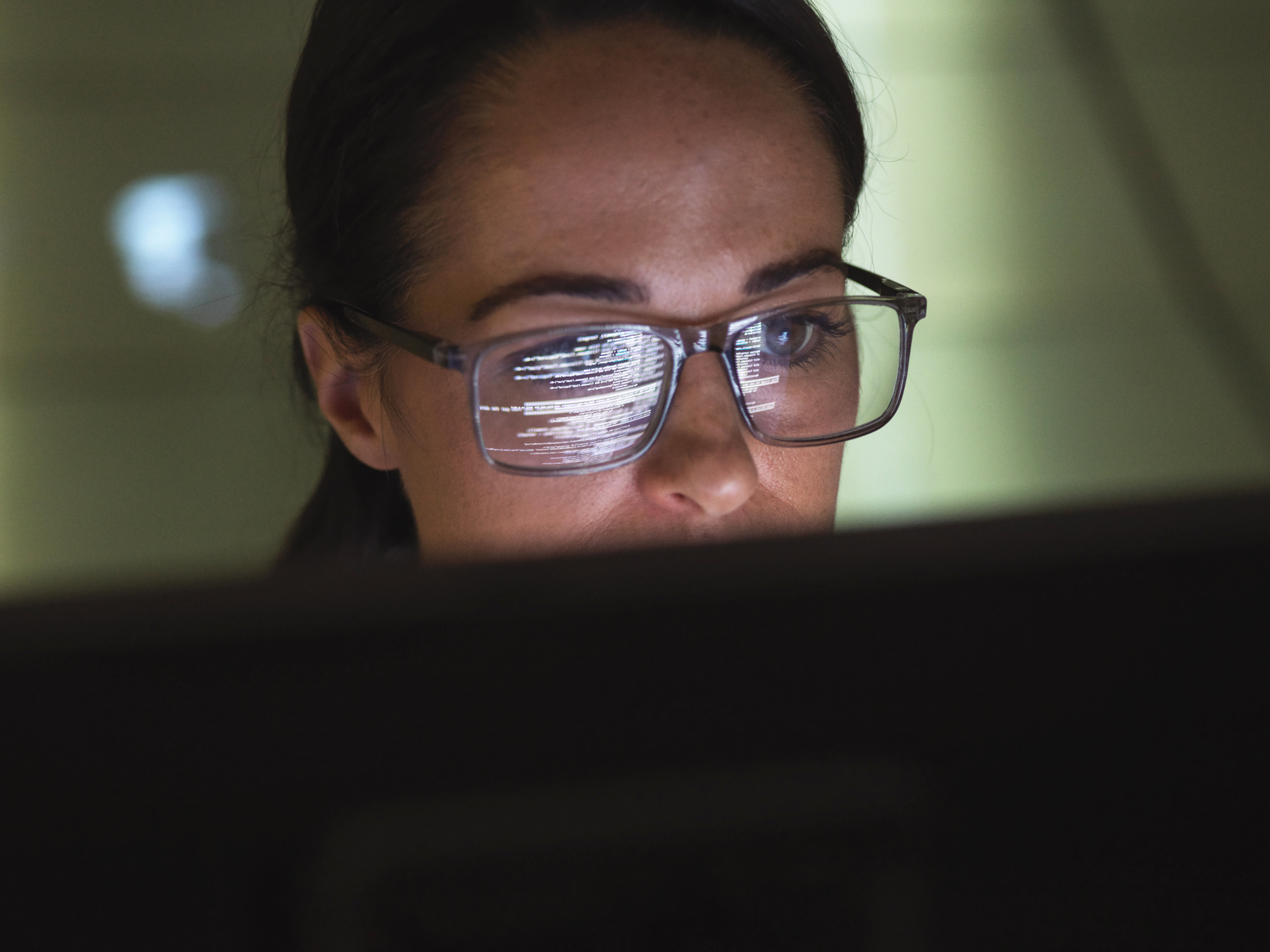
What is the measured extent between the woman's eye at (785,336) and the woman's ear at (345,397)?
0.39 meters

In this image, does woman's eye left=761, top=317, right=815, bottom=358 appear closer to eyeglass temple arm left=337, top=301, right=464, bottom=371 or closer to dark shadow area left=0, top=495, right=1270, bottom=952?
eyeglass temple arm left=337, top=301, right=464, bottom=371

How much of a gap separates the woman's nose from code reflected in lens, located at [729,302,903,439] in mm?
25

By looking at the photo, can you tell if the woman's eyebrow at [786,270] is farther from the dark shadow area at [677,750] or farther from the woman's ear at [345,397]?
the dark shadow area at [677,750]

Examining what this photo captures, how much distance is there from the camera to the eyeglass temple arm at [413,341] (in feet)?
2.64

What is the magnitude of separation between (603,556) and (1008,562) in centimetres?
10

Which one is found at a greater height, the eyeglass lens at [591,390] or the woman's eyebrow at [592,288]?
the woman's eyebrow at [592,288]

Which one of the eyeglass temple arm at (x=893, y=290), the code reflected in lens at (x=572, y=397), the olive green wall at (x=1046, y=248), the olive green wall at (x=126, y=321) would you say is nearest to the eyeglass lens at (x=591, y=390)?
the code reflected in lens at (x=572, y=397)

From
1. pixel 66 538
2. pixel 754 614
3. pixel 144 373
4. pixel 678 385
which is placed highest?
pixel 754 614

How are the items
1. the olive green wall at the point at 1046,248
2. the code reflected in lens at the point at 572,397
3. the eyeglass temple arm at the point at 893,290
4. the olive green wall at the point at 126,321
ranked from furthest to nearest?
1. the olive green wall at the point at 1046,248
2. the olive green wall at the point at 126,321
3. the eyeglass temple arm at the point at 893,290
4. the code reflected in lens at the point at 572,397

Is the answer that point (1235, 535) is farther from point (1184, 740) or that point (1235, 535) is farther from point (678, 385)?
point (678, 385)

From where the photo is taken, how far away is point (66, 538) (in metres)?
2.36

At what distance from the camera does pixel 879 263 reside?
255 cm

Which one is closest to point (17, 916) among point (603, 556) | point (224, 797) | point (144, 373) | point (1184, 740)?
point (224, 797)

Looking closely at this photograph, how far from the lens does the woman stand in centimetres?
80
